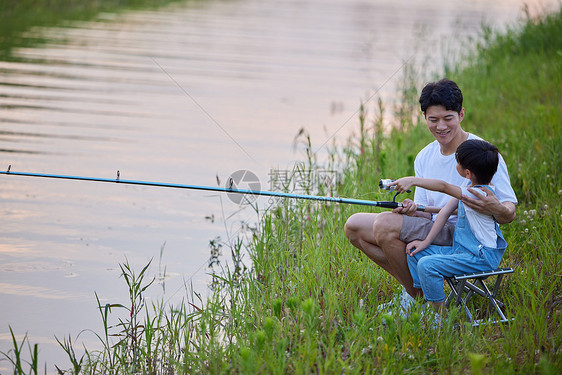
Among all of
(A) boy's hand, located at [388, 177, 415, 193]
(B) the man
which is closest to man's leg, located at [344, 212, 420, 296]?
(B) the man

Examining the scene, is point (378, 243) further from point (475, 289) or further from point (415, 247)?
point (475, 289)

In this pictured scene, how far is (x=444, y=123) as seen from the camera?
3.45 meters

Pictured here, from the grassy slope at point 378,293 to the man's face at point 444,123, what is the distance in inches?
33.8

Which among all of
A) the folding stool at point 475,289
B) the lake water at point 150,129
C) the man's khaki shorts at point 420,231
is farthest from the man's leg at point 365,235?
the lake water at point 150,129

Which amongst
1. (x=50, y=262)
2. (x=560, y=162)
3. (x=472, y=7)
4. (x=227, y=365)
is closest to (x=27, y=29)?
(x=50, y=262)

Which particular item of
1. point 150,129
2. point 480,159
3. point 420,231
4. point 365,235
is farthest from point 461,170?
point 150,129

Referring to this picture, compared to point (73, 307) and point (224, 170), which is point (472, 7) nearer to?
point (224, 170)

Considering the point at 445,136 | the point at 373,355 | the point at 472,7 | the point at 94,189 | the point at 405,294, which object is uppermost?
the point at 472,7

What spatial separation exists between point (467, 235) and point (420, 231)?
25cm

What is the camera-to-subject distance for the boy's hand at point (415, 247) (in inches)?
134

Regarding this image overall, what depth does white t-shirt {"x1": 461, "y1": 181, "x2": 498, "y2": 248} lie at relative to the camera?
3.25 metres

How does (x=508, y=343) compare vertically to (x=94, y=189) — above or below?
below

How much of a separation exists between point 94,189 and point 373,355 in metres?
4.01

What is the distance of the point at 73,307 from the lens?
160 inches
